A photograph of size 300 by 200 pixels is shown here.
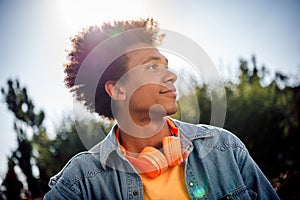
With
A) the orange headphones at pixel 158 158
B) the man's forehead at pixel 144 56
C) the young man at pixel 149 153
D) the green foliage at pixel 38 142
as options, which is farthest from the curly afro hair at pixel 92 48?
the green foliage at pixel 38 142

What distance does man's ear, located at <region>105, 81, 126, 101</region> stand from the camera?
2.50m

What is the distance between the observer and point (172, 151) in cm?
212

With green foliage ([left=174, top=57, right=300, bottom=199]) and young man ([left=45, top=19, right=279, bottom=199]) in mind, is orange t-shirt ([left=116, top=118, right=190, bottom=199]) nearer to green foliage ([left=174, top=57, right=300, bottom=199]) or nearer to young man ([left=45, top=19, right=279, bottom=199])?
young man ([left=45, top=19, right=279, bottom=199])

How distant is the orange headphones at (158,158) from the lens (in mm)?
2039

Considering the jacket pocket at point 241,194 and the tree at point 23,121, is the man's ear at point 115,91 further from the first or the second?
the tree at point 23,121

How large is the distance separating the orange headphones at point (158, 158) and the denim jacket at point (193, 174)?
6 centimetres

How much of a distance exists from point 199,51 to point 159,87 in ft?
2.26

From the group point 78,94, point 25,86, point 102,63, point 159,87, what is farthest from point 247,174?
point 25,86

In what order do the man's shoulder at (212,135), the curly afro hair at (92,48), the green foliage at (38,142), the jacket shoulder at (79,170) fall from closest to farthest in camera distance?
1. the jacket shoulder at (79,170)
2. the man's shoulder at (212,135)
3. the curly afro hair at (92,48)
4. the green foliage at (38,142)

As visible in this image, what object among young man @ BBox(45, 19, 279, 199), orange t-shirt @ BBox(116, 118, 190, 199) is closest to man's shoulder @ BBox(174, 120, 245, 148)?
young man @ BBox(45, 19, 279, 199)

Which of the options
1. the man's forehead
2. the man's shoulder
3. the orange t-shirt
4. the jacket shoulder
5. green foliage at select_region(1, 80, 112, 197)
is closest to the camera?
the orange t-shirt

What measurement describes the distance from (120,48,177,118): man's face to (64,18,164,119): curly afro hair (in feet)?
0.71

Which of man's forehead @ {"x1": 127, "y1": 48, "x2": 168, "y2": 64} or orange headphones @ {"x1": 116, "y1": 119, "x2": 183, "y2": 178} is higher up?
man's forehead @ {"x1": 127, "y1": 48, "x2": 168, "y2": 64}

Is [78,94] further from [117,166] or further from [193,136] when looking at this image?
[193,136]
